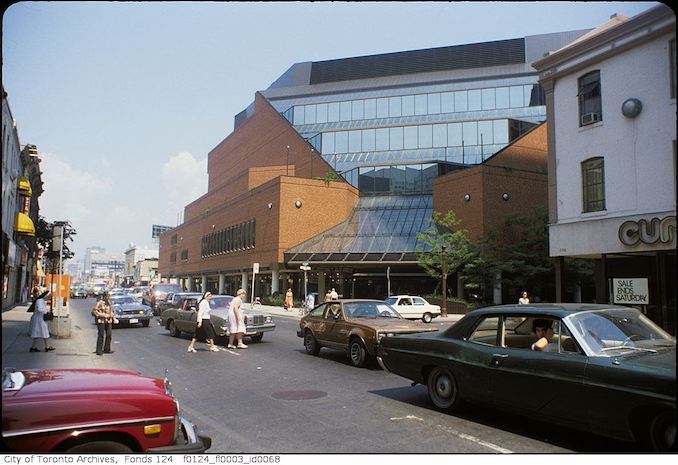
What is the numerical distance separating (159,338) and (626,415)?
1595 cm

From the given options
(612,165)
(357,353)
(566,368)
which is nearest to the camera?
(566,368)

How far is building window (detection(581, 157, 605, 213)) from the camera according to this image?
1902 cm

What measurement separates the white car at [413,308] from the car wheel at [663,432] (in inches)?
989

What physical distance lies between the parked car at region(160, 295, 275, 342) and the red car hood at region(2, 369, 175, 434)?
11175mm

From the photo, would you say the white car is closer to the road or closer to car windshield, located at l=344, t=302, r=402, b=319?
car windshield, located at l=344, t=302, r=402, b=319

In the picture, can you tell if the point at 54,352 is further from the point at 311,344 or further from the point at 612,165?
the point at 612,165

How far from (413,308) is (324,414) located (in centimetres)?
2351

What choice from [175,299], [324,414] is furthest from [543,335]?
[175,299]

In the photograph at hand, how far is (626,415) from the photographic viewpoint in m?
4.86

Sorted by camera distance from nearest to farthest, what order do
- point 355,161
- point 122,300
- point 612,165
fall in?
point 612,165, point 122,300, point 355,161

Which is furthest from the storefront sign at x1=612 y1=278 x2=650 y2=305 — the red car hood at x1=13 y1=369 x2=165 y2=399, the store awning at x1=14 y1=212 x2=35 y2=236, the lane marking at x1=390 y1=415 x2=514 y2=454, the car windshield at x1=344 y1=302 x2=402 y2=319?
the store awning at x1=14 y1=212 x2=35 y2=236

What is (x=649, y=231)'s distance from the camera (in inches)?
669

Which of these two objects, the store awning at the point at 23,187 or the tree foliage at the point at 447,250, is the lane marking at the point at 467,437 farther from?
the tree foliage at the point at 447,250

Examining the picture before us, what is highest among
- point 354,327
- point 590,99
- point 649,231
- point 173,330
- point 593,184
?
point 590,99
